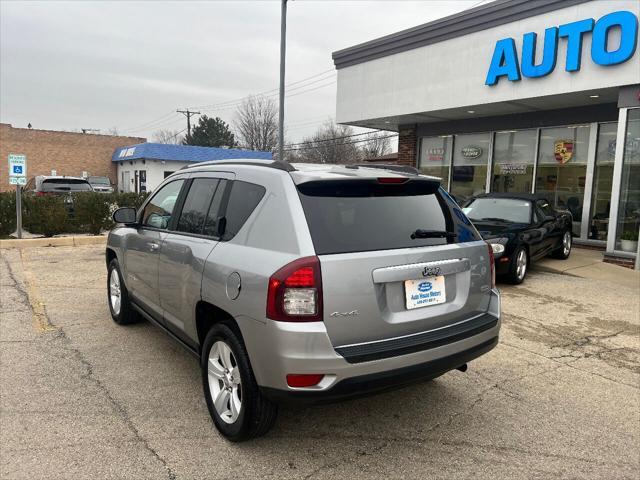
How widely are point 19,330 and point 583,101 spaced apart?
39.9 ft

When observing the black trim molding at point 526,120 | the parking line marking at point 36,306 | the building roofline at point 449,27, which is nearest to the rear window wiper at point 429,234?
the parking line marking at point 36,306

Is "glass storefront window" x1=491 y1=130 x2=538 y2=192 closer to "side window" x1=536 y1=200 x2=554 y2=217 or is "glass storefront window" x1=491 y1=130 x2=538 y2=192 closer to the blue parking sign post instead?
"side window" x1=536 y1=200 x2=554 y2=217

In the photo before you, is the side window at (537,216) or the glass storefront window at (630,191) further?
the glass storefront window at (630,191)

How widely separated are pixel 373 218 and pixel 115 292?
3.74 meters

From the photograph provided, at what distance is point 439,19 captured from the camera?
1273cm

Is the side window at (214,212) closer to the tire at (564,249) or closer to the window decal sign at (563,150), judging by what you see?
the tire at (564,249)

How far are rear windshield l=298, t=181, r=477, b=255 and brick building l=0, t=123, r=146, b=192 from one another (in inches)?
1504

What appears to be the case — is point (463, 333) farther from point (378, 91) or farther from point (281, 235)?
point (378, 91)

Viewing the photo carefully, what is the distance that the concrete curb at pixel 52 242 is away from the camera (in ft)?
36.9

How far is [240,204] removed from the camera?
323cm

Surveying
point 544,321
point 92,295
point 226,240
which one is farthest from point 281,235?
point 92,295

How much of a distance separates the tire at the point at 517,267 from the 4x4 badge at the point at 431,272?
5327 millimetres

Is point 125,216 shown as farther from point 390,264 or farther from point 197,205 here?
point 390,264

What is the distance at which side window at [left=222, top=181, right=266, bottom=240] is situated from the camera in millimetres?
3107
